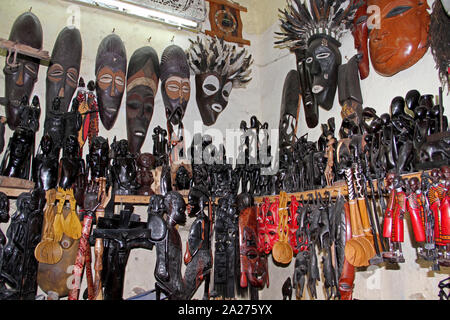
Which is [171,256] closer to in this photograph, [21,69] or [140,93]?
[140,93]

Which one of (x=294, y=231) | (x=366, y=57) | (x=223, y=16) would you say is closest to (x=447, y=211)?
(x=294, y=231)

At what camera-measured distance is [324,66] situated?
8.11 ft

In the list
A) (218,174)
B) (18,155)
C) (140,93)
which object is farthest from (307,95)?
(18,155)

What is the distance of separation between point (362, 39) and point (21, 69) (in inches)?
99.2

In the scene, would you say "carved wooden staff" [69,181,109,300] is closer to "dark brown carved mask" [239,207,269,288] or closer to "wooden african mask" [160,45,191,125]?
"dark brown carved mask" [239,207,269,288]

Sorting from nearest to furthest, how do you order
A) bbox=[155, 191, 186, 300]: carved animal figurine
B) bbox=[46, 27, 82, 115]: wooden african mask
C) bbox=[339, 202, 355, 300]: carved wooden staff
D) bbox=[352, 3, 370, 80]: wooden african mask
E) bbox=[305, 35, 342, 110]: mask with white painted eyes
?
bbox=[339, 202, 355, 300]: carved wooden staff → bbox=[155, 191, 186, 300]: carved animal figurine → bbox=[352, 3, 370, 80]: wooden african mask → bbox=[305, 35, 342, 110]: mask with white painted eyes → bbox=[46, 27, 82, 115]: wooden african mask

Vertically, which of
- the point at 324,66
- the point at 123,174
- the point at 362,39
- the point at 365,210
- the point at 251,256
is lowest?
the point at 251,256

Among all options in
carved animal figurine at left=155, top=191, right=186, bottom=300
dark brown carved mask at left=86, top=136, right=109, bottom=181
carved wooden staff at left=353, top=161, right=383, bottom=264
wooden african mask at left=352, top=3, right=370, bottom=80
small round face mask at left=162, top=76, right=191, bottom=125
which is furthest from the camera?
small round face mask at left=162, top=76, right=191, bottom=125

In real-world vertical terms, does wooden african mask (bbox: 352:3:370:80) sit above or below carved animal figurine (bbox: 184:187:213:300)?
→ above

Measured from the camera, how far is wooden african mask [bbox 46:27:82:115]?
103 inches

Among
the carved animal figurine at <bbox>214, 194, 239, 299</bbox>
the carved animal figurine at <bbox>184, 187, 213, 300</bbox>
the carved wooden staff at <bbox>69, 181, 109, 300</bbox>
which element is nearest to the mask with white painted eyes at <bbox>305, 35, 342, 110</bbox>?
the carved animal figurine at <bbox>214, 194, 239, 299</bbox>

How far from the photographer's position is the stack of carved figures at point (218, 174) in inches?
62.9

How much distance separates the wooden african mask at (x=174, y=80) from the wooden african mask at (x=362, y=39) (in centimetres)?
149

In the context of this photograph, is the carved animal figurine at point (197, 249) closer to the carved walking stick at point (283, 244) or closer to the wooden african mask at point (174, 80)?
the carved walking stick at point (283, 244)
